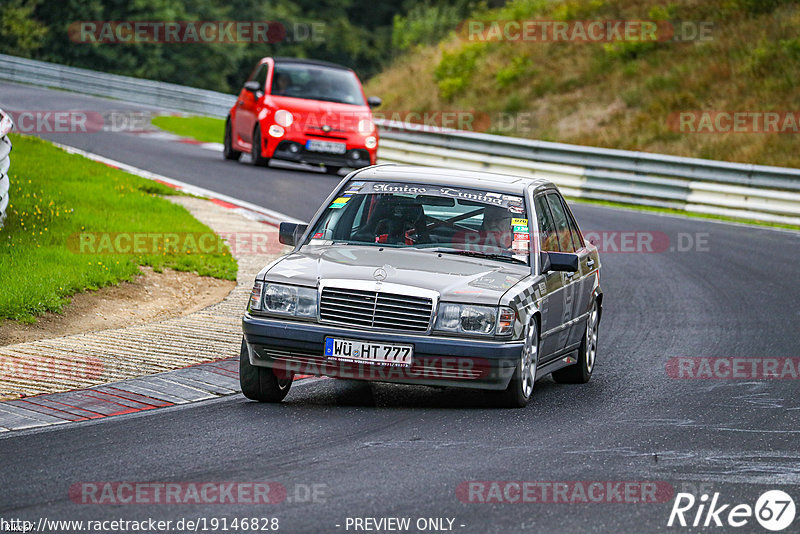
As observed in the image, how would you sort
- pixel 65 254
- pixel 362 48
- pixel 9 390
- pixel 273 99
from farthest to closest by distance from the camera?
pixel 362 48
pixel 273 99
pixel 65 254
pixel 9 390

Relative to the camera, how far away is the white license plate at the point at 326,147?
22.7 metres

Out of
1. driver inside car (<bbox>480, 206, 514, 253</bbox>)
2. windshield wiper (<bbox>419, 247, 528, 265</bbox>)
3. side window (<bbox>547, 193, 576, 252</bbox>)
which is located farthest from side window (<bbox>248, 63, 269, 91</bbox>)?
windshield wiper (<bbox>419, 247, 528, 265</bbox>)

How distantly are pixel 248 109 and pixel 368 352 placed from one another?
53.6 ft

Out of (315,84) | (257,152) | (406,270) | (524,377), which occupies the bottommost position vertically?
(257,152)

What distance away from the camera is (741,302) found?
14.1m

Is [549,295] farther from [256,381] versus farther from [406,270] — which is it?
[256,381]

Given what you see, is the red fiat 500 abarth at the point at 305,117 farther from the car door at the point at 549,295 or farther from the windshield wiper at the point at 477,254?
the windshield wiper at the point at 477,254

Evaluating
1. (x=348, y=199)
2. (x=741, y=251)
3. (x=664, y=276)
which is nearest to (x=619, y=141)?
(x=741, y=251)

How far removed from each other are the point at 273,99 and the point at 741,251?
28.9 feet

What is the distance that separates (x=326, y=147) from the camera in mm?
22781

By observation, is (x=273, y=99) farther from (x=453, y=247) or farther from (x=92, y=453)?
(x=92, y=453)

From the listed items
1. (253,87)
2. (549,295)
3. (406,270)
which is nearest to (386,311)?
(406,270)

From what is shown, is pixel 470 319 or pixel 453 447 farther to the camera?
pixel 470 319

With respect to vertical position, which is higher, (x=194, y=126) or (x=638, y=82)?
A: (x=638, y=82)
